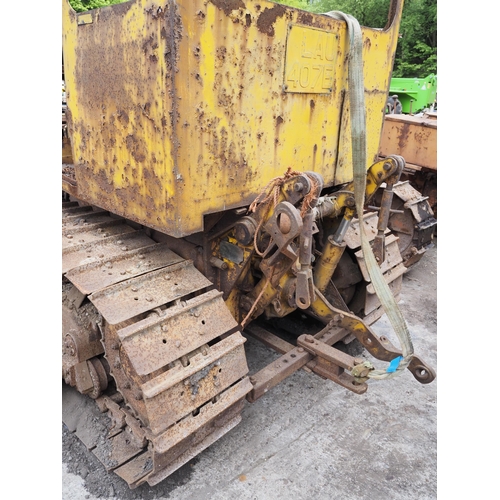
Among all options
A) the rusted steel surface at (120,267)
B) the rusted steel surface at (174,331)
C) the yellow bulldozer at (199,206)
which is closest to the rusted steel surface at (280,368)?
the yellow bulldozer at (199,206)

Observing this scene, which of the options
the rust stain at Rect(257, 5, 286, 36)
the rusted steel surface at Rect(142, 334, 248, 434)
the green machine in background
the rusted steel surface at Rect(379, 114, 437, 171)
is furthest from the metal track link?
the green machine in background

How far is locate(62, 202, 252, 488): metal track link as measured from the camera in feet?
7.23

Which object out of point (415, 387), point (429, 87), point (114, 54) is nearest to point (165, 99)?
point (114, 54)

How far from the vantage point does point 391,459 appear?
2748 millimetres

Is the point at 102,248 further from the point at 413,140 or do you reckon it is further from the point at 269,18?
the point at 413,140

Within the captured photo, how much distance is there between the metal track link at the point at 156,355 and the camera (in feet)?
7.23

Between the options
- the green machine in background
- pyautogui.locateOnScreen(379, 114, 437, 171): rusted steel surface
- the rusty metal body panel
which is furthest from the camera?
the green machine in background

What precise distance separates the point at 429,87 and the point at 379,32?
10478 millimetres

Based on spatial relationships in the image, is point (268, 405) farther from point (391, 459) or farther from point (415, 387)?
point (415, 387)

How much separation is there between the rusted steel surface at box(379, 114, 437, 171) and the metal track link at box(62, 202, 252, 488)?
188 inches

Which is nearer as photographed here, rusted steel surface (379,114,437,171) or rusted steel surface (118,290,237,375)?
rusted steel surface (118,290,237,375)

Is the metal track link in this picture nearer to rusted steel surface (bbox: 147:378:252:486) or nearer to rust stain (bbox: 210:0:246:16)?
rusted steel surface (bbox: 147:378:252:486)

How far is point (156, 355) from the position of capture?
2.21 metres

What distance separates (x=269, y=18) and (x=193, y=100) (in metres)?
0.65
